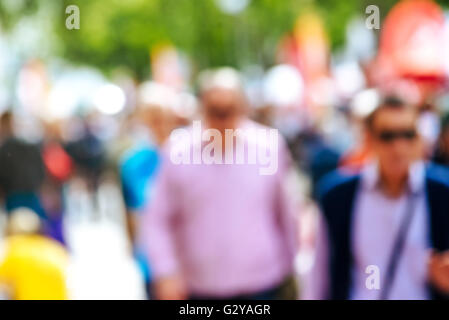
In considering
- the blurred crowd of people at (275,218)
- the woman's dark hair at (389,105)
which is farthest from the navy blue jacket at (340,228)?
the woman's dark hair at (389,105)

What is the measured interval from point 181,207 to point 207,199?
0.14m

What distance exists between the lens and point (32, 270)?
15.3 feet

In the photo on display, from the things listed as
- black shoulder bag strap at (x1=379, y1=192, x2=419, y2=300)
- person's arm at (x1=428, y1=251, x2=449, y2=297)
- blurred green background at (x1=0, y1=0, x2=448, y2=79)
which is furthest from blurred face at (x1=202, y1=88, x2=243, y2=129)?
blurred green background at (x1=0, y1=0, x2=448, y2=79)

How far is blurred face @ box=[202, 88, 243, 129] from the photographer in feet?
14.2

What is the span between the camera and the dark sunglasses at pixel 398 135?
3520 mm

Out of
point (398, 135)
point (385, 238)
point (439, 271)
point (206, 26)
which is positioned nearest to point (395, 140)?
point (398, 135)

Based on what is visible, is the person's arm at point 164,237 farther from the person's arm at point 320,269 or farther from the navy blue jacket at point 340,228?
the navy blue jacket at point 340,228

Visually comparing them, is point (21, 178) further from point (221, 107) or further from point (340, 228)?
point (340, 228)

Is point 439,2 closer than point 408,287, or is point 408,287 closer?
point 408,287

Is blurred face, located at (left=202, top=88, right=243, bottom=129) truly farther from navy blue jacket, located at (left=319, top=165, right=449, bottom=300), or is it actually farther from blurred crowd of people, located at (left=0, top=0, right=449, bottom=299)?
navy blue jacket, located at (left=319, top=165, right=449, bottom=300)

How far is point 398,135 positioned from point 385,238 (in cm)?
42

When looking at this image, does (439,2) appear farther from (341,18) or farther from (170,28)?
(170,28)

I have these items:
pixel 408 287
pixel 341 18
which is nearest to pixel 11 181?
pixel 408 287
